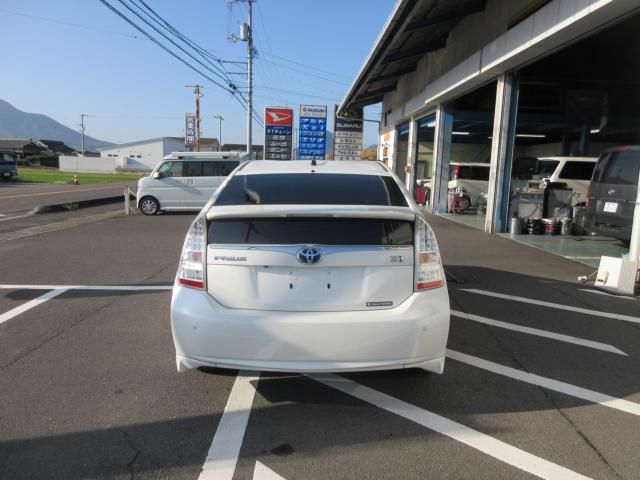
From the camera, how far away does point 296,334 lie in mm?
3002

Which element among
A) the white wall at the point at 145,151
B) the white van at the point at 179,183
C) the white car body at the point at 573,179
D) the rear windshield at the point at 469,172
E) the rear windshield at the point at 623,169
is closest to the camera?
the rear windshield at the point at 623,169

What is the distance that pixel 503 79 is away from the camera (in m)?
11.9

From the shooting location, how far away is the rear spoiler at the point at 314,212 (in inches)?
124

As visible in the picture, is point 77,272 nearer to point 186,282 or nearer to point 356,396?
point 186,282

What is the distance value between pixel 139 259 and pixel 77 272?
1257 mm

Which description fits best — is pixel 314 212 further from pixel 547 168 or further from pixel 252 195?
pixel 547 168

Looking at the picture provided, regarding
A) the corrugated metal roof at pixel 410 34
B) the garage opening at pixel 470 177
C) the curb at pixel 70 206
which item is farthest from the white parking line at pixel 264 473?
the curb at pixel 70 206

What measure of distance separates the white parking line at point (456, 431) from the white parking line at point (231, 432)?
557 mm

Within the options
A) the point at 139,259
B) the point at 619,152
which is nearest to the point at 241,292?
the point at 139,259

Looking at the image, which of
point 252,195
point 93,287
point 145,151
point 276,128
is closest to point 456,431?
point 252,195

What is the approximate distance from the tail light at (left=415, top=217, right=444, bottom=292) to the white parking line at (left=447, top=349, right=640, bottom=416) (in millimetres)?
1179

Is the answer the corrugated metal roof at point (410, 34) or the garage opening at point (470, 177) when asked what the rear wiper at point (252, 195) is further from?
the garage opening at point (470, 177)

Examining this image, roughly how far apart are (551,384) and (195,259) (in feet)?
9.24

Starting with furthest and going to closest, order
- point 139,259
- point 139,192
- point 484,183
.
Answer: point 484,183 < point 139,192 < point 139,259
